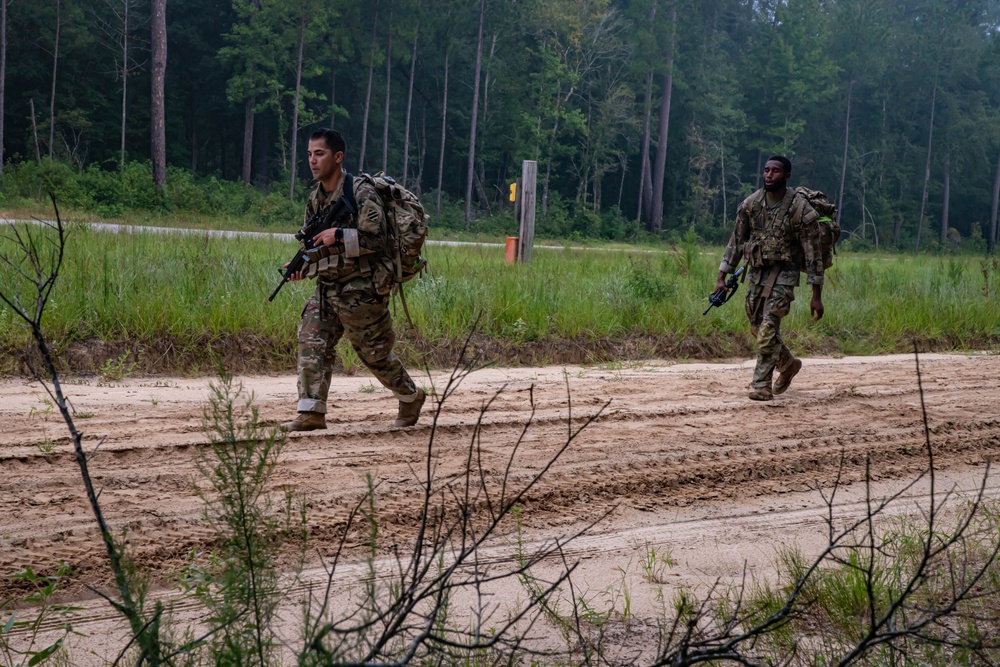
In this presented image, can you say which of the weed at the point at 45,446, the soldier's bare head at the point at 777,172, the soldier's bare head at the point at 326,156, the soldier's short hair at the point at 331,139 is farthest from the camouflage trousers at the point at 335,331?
the soldier's bare head at the point at 777,172

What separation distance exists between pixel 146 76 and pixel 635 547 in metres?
43.0

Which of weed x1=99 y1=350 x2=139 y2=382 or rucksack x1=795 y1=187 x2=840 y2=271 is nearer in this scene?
weed x1=99 y1=350 x2=139 y2=382

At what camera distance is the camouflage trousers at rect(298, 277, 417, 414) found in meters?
6.04

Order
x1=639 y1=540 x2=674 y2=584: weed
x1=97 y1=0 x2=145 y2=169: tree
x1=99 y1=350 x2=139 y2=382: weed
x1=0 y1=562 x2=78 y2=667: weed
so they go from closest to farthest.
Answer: x1=0 y1=562 x2=78 y2=667: weed, x1=639 y1=540 x2=674 y2=584: weed, x1=99 y1=350 x2=139 y2=382: weed, x1=97 y1=0 x2=145 y2=169: tree

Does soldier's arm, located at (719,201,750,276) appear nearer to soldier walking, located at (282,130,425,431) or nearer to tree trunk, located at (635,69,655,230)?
soldier walking, located at (282,130,425,431)

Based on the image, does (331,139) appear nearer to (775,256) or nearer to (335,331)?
(335,331)

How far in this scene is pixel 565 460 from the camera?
584 centimetres

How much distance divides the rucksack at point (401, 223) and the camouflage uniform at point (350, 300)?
2.3 inches

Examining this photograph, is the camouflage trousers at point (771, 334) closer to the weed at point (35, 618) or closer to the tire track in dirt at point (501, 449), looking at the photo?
the tire track in dirt at point (501, 449)

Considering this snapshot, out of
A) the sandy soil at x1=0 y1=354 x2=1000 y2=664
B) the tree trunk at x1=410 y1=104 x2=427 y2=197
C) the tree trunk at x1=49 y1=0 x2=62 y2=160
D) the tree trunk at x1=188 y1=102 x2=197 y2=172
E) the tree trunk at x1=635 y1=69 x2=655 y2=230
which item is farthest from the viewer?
the tree trunk at x1=410 y1=104 x2=427 y2=197

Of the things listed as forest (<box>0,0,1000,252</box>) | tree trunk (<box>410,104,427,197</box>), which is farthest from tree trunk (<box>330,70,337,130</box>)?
tree trunk (<box>410,104,427,197</box>)

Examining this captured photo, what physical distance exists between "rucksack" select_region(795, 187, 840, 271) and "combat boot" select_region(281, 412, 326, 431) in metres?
4.24

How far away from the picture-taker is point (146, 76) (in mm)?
42531

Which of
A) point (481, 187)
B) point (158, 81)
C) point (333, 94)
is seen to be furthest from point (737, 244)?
point (481, 187)
